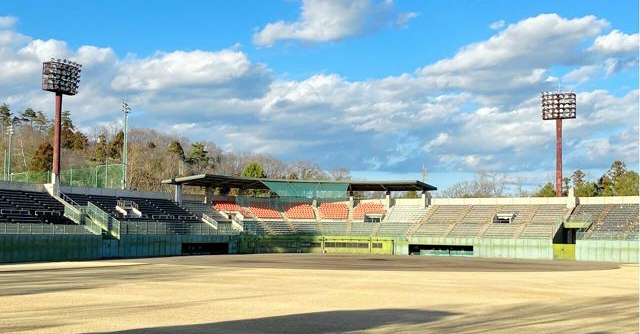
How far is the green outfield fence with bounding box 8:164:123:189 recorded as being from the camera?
238 feet

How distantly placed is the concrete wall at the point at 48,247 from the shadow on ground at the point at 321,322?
140 ft

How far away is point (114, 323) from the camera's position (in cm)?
1878

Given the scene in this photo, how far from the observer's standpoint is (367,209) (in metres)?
92.4

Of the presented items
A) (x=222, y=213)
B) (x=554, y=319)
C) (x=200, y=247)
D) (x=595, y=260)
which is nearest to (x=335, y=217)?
(x=222, y=213)

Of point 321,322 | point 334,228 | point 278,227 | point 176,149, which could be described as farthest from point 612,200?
point 176,149

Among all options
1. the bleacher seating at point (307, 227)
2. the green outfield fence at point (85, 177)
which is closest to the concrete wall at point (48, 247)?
the green outfield fence at point (85, 177)

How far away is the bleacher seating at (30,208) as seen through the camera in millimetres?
60925

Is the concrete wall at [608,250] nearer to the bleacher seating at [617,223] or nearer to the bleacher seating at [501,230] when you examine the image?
the bleacher seating at [617,223]

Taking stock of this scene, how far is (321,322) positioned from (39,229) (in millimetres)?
45791

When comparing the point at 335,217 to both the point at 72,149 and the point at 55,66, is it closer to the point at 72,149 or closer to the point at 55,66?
the point at 55,66

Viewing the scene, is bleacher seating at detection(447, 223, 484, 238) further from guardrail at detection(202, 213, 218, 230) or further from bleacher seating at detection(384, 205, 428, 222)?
guardrail at detection(202, 213, 218, 230)

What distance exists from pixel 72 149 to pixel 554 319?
526 ft

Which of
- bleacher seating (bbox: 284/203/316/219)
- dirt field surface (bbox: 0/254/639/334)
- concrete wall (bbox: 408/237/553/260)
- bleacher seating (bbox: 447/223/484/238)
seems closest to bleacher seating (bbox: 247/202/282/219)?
bleacher seating (bbox: 284/203/316/219)

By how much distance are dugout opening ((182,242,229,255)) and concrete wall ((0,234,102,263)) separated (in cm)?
1240
